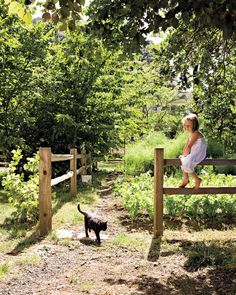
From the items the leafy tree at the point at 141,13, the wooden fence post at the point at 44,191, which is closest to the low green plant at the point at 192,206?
the wooden fence post at the point at 44,191

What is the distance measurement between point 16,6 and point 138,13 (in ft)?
4.33

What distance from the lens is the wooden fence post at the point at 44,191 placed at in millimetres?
5938

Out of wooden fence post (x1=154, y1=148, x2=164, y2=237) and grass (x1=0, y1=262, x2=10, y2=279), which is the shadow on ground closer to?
grass (x1=0, y1=262, x2=10, y2=279)

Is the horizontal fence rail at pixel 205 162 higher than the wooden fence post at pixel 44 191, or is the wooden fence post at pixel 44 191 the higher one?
the horizontal fence rail at pixel 205 162

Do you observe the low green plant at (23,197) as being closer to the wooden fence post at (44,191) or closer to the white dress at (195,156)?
the wooden fence post at (44,191)

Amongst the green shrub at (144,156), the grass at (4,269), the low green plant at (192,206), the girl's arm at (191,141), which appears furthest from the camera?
the green shrub at (144,156)

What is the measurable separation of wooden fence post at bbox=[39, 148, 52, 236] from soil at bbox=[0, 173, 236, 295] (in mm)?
314

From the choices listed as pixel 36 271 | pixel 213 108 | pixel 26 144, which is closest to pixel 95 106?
pixel 26 144

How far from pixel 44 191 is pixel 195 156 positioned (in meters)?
2.45

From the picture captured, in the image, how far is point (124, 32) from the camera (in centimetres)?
438

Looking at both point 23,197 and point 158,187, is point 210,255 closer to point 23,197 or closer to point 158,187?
point 158,187

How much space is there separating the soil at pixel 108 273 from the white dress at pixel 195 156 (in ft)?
3.99

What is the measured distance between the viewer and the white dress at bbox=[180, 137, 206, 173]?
5.48 m

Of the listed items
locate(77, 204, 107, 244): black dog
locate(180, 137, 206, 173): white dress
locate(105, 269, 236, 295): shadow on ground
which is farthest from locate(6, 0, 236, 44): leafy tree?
locate(77, 204, 107, 244): black dog
